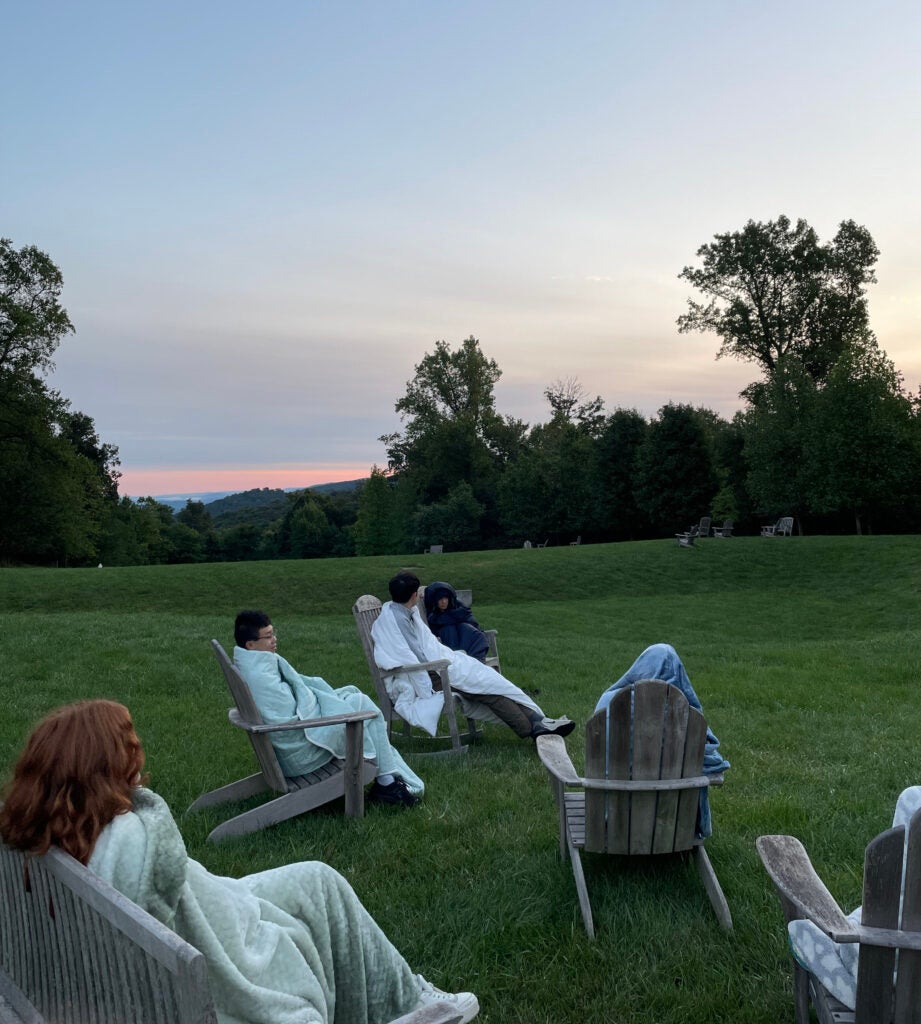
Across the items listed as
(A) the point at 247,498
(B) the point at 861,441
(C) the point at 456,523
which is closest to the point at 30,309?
(C) the point at 456,523

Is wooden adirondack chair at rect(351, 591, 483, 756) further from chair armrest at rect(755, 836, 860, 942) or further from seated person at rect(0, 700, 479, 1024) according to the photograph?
seated person at rect(0, 700, 479, 1024)

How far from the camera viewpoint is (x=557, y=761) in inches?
171

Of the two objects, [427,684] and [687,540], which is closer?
[427,684]

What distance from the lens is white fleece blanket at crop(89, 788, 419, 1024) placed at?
Result: 2.18 meters

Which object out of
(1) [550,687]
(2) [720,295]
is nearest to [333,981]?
(1) [550,687]

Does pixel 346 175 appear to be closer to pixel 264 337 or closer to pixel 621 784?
pixel 264 337

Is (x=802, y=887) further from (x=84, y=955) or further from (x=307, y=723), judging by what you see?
(x=307, y=723)

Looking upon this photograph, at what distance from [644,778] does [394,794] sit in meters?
2.33

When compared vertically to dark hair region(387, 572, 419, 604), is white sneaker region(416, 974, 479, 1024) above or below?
below

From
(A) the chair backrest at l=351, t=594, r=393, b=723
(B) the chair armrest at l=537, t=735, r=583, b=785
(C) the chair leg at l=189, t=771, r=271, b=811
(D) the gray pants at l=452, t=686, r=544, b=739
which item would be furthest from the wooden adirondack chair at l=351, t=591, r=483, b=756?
(B) the chair armrest at l=537, t=735, r=583, b=785

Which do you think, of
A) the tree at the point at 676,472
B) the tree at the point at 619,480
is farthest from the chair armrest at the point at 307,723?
the tree at the point at 619,480

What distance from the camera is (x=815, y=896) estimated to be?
265 centimetres

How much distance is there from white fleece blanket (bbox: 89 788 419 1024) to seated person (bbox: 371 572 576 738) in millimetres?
4638

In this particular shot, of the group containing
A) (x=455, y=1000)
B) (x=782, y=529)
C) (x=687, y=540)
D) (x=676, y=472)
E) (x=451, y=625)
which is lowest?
(x=455, y=1000)
